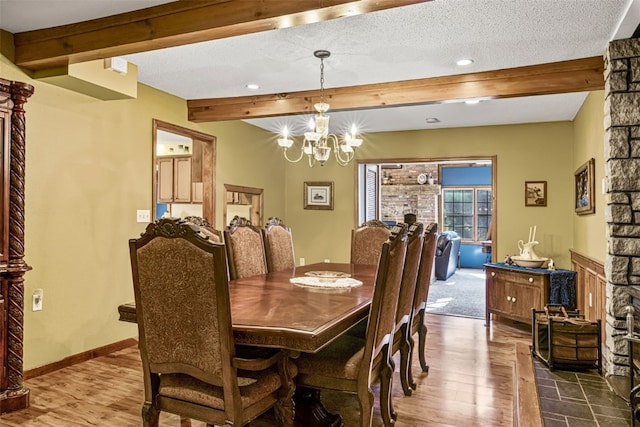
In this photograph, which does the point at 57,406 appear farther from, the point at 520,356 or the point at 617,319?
the point at 617,319

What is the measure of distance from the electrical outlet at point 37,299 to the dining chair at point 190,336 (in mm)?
1917

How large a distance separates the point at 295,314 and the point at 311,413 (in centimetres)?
83

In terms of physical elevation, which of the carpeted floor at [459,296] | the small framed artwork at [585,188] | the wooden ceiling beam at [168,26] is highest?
the wooden ceiling beam at [168,26]

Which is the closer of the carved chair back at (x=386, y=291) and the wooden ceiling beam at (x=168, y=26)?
the carved chair back at (x=386, y=291)

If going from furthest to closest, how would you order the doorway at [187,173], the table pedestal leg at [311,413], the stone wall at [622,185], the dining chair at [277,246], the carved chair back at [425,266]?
the doorway at [187,173], the dining chair at [277,246], the carved chair back at [425,266], the stone wall at [622,185], the table pedestal leg at [311,413]

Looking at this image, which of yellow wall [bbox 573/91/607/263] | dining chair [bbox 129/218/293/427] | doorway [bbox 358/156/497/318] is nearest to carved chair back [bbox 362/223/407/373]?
dining chair [bbox 129/218/293/427]

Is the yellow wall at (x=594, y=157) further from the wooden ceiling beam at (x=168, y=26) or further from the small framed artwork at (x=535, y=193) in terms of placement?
the wooden ceiling beam at (x=168, y=26)

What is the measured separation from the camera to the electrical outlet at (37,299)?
3.20 m

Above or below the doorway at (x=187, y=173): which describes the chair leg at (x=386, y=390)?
below

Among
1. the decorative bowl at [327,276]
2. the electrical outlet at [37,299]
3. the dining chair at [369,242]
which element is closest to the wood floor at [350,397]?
the electrical outlet at [37,299]

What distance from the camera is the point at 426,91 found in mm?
4051

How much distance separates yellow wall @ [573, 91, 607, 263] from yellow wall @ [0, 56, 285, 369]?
410 centimetres

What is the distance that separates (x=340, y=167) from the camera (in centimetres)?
674

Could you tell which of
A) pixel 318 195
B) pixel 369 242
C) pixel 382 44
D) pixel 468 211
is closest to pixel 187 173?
pixel 318 195
